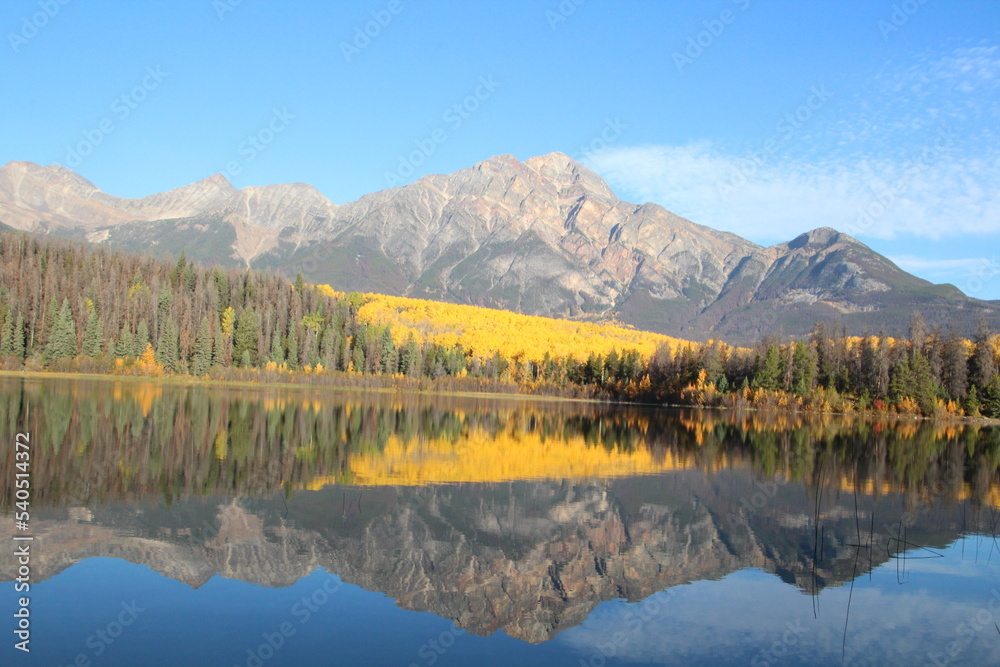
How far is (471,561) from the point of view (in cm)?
1545

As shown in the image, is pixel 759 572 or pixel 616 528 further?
pixel 616 528

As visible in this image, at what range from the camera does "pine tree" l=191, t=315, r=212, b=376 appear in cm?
10581

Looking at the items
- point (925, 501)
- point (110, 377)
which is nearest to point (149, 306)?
point (110, 377)

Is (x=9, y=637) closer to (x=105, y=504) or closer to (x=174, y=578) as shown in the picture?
(x=174, y=578)

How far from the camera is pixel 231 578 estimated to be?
1370 cm

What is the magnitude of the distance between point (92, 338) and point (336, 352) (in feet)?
130

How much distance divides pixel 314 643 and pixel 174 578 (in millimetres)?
4133

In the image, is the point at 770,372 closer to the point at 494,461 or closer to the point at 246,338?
the point at 246,338

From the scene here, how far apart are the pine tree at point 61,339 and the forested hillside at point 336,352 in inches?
7.0

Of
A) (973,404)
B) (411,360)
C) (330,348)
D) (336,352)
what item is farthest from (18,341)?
(973,404)

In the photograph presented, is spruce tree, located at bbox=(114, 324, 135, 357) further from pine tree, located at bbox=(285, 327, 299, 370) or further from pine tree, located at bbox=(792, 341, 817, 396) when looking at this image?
pine tree, located at bbox=(792, 341, 817, 396)

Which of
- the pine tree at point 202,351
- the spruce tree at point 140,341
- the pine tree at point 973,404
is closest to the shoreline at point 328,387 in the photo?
the pine tree at point 973,404

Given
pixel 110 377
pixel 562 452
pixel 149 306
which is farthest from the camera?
pixel 149 306

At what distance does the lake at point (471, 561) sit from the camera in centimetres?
1138
